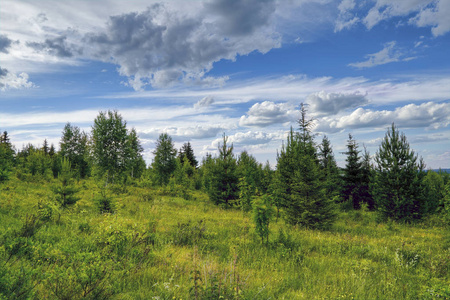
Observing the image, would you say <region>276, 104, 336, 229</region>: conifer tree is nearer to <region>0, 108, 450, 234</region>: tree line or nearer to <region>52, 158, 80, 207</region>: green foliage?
<region>0, 108, 450, 234</region>: tree line

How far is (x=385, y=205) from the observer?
746 inches

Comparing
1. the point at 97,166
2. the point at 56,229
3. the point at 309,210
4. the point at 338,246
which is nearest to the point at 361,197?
the point at 309,210

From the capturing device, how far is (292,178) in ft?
47.0

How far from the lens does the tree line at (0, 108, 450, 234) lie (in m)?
13.2

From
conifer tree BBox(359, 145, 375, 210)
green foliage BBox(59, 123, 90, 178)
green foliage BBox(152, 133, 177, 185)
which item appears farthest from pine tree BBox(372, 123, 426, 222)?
Answer: green foliage BBox(59, 123, 90, 178)

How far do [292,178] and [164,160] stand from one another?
2564cm

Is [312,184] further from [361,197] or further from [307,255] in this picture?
[361,197]

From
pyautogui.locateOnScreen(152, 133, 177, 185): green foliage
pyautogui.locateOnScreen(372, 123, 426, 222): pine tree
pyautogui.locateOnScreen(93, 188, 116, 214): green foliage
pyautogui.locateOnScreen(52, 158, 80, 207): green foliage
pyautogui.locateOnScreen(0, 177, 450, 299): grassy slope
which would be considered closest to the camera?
pyautogui.locateOnScreen(0, 177, 450, 299): grassy slope

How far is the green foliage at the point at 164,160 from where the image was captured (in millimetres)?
35875

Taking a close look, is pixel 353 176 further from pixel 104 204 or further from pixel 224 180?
pixel 104 204

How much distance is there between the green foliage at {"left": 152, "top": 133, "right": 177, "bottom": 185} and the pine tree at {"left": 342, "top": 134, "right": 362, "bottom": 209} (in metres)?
24.3

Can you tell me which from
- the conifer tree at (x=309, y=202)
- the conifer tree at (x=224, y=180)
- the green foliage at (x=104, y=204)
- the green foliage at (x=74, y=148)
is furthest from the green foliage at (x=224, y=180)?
the green foliage at (x=74, y=148)

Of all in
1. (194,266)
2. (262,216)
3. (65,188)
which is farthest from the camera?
(65,188)

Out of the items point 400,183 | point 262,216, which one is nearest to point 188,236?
point 262,216
